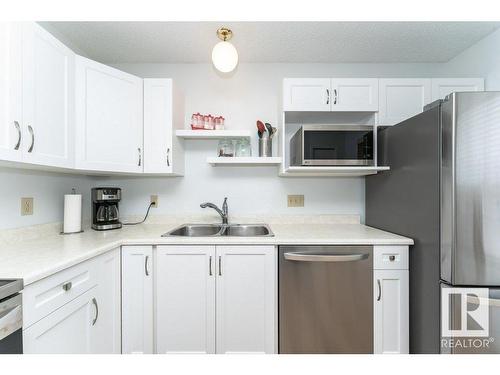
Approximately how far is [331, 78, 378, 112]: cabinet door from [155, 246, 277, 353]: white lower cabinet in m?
1.17

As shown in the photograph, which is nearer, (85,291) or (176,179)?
(85,291)

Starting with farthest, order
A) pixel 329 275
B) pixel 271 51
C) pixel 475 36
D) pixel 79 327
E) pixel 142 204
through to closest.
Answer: pixel 142 204 → pixel 271 51 → pixel 475 36 → pixel 329 275 → pixel 79 327

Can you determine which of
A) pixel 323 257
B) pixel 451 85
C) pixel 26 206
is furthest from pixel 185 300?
pixel 451 85

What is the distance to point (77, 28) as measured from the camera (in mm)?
1702

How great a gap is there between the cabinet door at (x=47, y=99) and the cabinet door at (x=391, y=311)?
1929mm

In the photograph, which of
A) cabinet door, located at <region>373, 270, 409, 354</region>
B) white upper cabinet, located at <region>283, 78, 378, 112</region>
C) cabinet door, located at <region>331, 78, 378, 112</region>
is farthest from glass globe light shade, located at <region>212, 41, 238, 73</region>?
cabinet door, located at <region>373, 270, 409, 354</region>

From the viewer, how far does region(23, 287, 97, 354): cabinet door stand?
88 centimetres

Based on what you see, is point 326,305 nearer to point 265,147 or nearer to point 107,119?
point 265,147

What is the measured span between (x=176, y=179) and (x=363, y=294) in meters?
1.65

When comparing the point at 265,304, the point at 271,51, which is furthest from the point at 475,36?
the point at 265,304

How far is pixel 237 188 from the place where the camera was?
2.13 meters

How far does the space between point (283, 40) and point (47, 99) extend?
1.57 metres

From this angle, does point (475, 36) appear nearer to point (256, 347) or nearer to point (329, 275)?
point (329, 275)

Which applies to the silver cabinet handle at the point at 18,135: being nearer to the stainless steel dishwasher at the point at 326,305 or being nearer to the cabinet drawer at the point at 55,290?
the cabinet drawer at the point at 55,290
